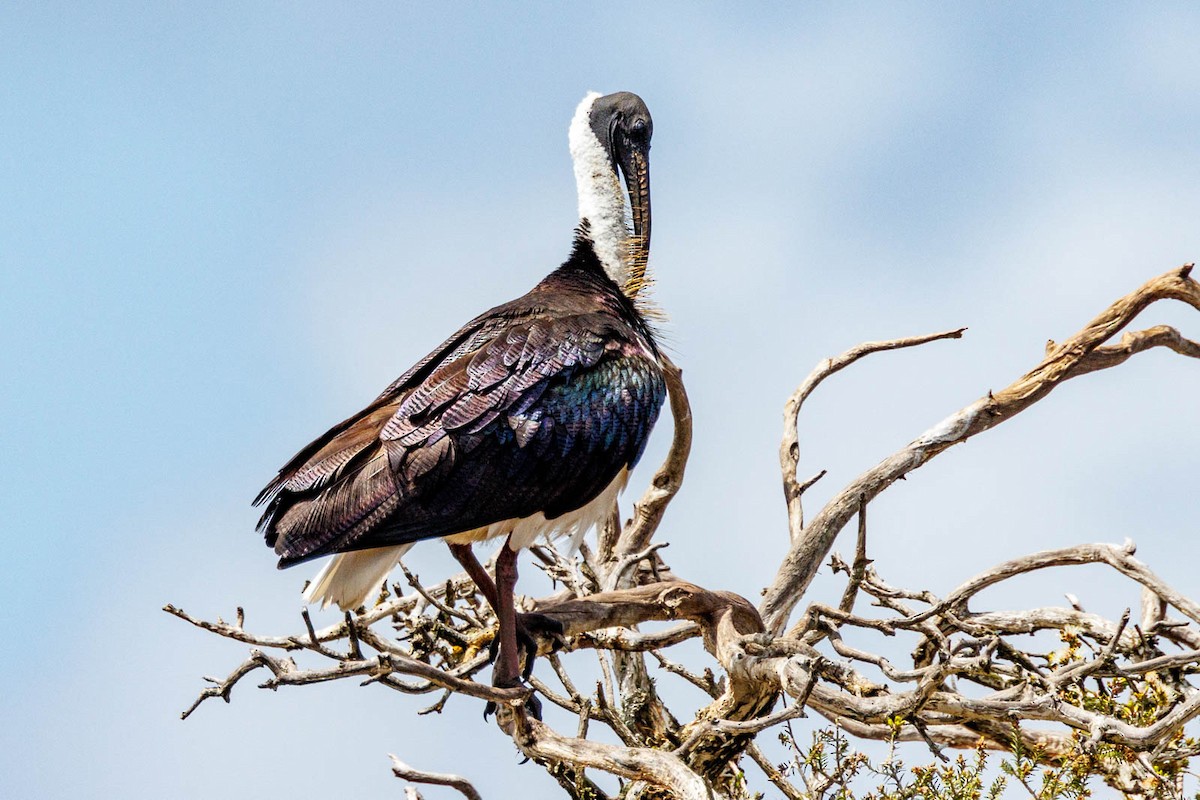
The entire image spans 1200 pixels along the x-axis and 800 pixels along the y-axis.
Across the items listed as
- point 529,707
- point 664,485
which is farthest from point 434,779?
point 664,485

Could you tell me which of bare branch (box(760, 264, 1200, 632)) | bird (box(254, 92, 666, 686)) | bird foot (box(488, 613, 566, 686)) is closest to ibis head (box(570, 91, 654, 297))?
bird (box(254, 92, 666, 686))

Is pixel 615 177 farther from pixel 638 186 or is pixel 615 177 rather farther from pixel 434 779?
pixel 434 779

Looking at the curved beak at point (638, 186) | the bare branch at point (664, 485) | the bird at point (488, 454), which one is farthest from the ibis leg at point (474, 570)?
the curved beak at point (638, 186)

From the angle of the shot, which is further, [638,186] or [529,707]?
[638,186]

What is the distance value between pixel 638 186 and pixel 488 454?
7.96ft

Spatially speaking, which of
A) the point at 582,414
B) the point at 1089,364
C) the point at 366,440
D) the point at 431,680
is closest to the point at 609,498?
the point at 582,414

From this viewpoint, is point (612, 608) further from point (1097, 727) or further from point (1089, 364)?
point (1089, 364)

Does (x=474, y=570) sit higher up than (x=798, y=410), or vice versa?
(x=798, y=410)

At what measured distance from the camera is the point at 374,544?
20.9ft

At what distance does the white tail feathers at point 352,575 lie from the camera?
6665mm

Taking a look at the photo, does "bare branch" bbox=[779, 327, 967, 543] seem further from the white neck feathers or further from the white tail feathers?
the white tail feathers

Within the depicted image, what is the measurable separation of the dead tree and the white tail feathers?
22 centimetres

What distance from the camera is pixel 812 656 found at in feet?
18.0

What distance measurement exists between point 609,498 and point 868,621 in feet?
4.47
